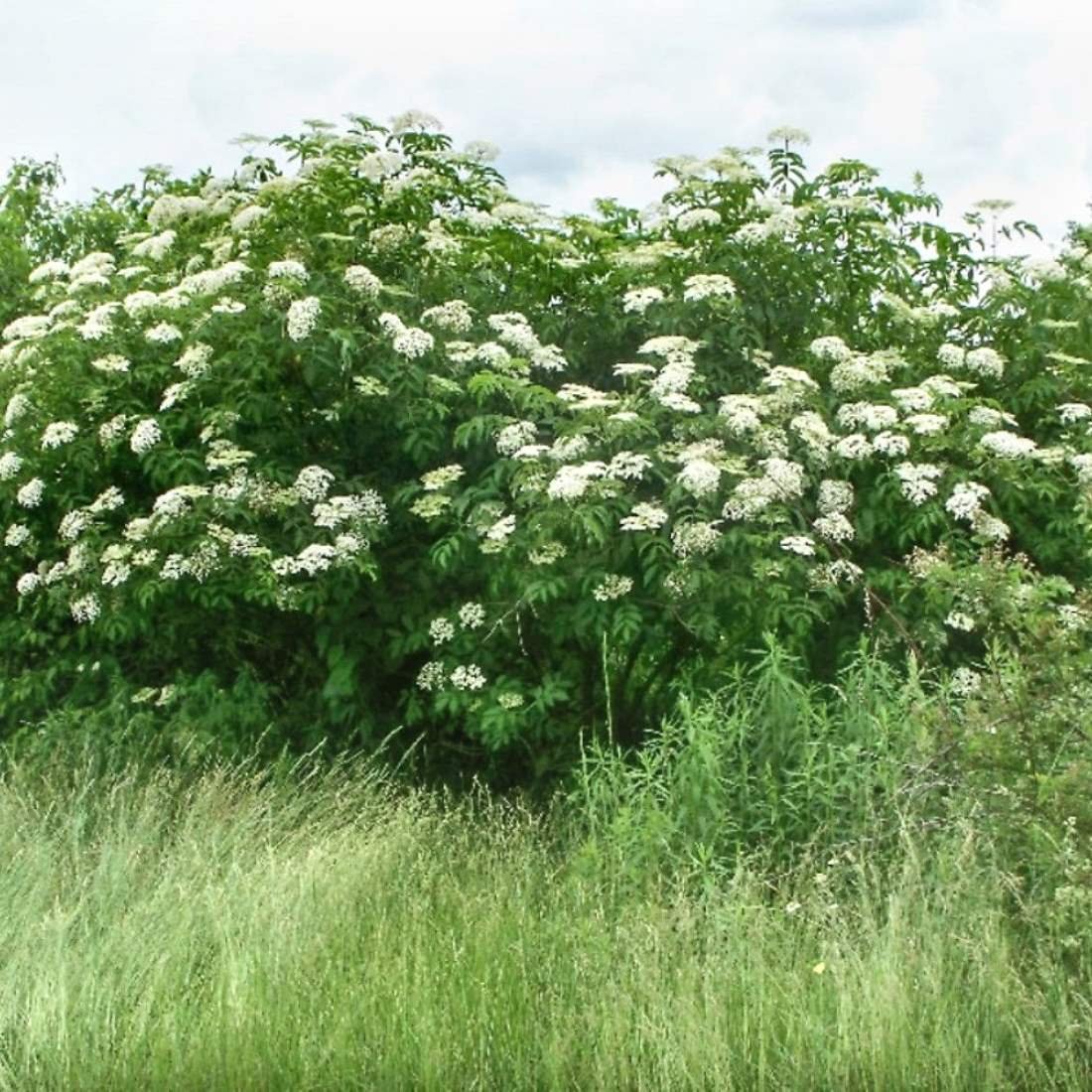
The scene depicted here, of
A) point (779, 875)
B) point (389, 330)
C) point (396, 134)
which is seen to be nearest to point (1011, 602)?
point (779, 875)

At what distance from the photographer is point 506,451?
657 centimetres

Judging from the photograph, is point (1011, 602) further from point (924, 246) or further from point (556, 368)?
point (924, 246)

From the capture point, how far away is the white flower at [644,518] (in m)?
6.02

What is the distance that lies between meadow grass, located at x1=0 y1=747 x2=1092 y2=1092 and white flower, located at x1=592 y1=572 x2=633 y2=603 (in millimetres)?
1104

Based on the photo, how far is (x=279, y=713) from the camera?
298 inches

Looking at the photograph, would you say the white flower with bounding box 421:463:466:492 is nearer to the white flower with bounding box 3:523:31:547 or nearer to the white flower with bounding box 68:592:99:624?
the white flower with bounding box 68:592:99:624

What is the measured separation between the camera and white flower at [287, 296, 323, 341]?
21.7ft

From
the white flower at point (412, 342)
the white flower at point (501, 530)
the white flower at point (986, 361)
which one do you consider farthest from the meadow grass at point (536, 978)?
the white flower at point (986, 361)

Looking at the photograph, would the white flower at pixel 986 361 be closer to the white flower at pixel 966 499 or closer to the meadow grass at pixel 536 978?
the white flower at pixel 966 499

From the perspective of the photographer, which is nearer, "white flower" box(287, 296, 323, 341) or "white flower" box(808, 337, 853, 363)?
"white flower" box(287, 296, 323, 341)

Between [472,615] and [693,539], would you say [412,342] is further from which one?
[693,539]

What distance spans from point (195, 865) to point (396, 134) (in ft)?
13.7

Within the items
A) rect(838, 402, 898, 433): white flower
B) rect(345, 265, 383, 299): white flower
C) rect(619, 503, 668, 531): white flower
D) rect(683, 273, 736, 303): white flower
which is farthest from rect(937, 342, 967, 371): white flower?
rect(345, 265, 383, 299): white flower

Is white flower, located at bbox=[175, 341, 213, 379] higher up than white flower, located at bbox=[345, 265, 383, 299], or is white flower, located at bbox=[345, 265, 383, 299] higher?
white flower, located at bbox=[345, 265, 383, 299]
